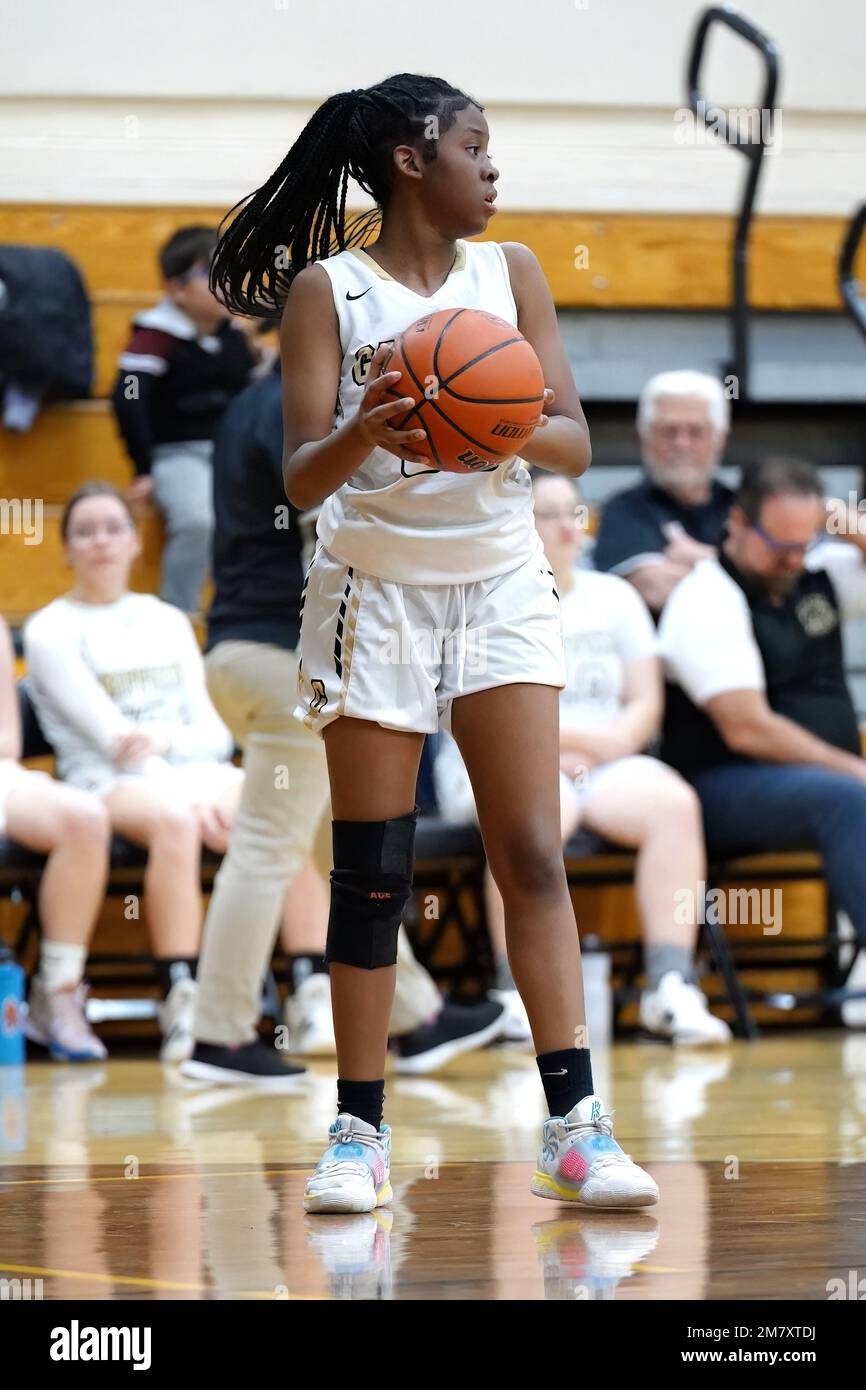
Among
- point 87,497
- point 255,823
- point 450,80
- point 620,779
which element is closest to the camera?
point 255,823

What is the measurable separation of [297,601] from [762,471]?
1.65m

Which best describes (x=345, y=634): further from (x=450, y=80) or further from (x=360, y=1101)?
(x=450, y=80)

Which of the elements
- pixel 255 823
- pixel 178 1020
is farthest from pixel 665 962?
pixel 255 823

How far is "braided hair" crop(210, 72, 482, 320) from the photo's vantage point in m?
2.52

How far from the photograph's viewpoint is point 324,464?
2.33 m

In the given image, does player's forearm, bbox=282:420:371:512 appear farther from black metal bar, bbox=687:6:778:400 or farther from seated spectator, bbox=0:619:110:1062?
black metal bar, bbox=687:6:778:400

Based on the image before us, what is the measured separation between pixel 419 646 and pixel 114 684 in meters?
2.73

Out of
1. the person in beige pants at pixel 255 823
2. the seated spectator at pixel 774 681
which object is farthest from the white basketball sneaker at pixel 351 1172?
the seated spectator at pixel 774 681

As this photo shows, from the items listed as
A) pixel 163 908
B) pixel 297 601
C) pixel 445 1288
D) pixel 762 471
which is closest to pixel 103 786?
pixel 163 908

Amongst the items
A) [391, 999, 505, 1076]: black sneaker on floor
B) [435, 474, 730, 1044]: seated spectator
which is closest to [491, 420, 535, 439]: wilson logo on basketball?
[391, 999, 505, 1076]: black sneaker on floor

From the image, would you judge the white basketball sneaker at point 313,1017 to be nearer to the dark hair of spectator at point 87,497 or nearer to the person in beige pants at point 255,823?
the person in beige pants at point 255,823

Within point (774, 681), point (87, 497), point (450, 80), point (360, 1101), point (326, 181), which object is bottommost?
point (360, 1101)
